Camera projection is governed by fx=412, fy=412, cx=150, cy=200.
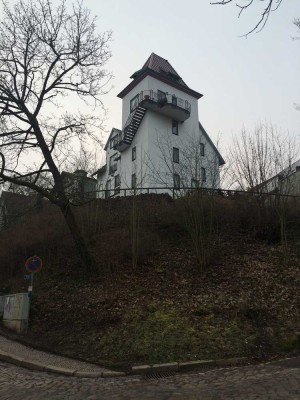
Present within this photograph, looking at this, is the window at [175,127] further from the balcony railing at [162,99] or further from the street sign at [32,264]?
the street sign at [32,264]

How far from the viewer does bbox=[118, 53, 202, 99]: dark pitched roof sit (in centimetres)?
4226

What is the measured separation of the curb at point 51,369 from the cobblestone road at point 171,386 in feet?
0.81

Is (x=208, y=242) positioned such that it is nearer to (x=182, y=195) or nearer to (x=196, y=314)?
(x=182, y=195)

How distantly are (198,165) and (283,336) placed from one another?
862 centimetres

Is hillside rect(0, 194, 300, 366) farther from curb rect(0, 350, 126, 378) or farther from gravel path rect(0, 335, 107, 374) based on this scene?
curb rect(0, 350, 126, 378)

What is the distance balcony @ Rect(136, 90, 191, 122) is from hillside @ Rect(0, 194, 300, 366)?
19898mm

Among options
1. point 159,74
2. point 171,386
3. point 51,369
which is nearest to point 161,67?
point 159,74

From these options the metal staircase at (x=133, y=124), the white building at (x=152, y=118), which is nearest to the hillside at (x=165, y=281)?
the white building at (x=152, y=118)

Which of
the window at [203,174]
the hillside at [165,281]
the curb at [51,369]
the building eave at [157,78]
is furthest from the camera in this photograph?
the building eave at [157,78]

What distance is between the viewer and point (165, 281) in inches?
617

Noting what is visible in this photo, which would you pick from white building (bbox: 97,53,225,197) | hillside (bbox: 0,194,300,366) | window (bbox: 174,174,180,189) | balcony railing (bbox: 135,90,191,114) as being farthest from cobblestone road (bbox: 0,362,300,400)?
balcony railing (bbox: 135,90,191,114)

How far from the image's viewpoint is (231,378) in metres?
8.42

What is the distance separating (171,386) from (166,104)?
1374 inches

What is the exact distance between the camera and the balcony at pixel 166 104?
40.5 m
